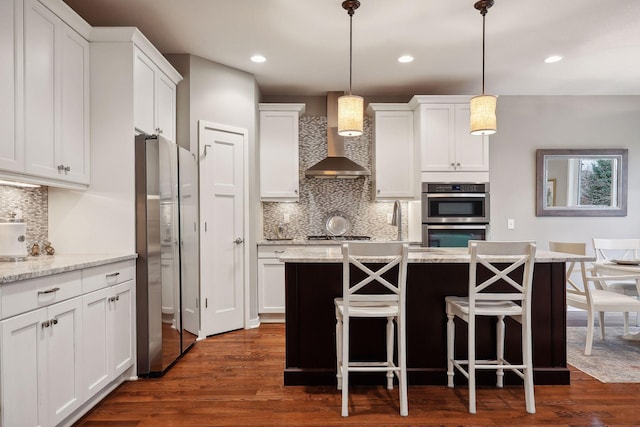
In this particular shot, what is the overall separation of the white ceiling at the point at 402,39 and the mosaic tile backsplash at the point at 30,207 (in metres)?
1.45

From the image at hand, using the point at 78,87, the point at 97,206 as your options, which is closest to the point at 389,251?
the point at 97,206

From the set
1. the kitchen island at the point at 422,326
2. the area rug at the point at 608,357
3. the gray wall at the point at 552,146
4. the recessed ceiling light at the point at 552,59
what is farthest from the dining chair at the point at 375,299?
the gray wall at the point at 552,146

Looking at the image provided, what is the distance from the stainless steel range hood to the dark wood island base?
1.94 meters

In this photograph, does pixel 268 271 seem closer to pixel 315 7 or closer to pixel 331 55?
pixel 331 55

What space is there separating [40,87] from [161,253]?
1279 mm

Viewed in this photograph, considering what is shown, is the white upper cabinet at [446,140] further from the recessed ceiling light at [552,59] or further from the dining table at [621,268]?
the dining table at [621,268]

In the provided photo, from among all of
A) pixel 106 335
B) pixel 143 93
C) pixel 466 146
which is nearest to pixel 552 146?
pixel 466 146

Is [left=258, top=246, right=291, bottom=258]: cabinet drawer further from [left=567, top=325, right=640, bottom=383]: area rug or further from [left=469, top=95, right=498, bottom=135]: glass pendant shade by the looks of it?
[left=567, top=325, right=640, bottom=383]: area rug

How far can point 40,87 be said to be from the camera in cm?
226

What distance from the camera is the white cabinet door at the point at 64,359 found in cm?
186

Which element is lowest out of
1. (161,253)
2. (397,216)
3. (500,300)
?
(500,300)

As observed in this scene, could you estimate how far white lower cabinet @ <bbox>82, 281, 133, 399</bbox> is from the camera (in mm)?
2182

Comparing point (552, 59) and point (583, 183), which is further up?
point (552, 59)

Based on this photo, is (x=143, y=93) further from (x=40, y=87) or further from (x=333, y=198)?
(x=333, y=198)
